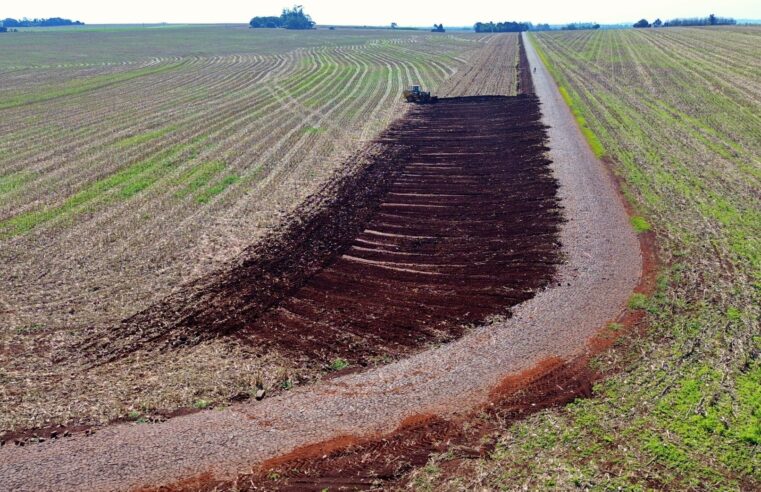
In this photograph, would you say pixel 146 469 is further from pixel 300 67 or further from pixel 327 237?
pixel 300 67

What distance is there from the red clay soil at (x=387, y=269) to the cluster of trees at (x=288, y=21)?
561 ft

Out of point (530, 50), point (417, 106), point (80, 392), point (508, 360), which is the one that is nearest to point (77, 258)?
point (80, 392)

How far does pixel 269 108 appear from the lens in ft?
155

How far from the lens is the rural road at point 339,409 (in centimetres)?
1164

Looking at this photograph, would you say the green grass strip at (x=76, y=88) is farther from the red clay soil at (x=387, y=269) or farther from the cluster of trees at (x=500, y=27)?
the cluster of trees at (x=500, y=27)

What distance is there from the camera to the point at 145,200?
26.0 meters

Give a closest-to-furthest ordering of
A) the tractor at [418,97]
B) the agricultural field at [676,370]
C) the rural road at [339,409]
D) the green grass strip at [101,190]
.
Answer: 1. the agricultural field at [676,370]
2. the rural road at [339,409]
3. the green grass strip at [101,190]
4. the tractor at [418,97]

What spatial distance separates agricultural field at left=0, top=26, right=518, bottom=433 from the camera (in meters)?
14.3

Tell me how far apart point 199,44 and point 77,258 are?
4526 inches

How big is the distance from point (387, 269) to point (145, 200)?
12446 millimetres

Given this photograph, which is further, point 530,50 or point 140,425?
point 530,50

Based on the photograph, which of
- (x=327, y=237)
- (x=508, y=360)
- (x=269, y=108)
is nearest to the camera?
(x=508, y=360)

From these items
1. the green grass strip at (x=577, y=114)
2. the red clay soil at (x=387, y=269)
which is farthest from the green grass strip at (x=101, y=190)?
the green grass strip at (x=577, y=114)

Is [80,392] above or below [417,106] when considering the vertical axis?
below
